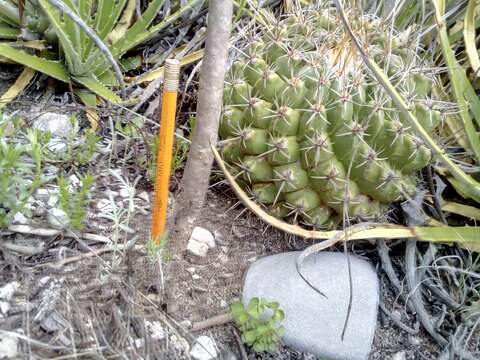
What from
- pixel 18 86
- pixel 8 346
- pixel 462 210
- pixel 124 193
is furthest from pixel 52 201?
pixel 462 210

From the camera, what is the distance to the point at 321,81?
4.33ft

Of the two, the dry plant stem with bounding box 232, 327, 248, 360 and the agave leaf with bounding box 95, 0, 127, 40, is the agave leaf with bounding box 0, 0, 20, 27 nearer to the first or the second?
the agave leaf with bounding box 95, 0, 127, 40

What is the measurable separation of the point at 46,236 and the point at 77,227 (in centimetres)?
8

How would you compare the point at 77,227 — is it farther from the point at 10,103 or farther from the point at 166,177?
the point at 10,103

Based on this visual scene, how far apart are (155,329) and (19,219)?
0.40 m

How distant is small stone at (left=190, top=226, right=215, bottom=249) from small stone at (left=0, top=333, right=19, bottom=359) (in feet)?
1.63

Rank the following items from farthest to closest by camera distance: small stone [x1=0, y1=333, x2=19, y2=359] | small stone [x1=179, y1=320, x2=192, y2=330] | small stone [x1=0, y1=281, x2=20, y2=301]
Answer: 1. small stone [x1=179, y1=320, x2=192, y2=330]
2. small stone [x1=0, y1=281, x2=20, y2=301]
3. small stone [x1=0, y1=333, x2=19, y2=359]

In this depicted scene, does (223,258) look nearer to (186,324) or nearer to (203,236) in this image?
(203,236)

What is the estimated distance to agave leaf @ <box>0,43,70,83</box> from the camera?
1584 mm

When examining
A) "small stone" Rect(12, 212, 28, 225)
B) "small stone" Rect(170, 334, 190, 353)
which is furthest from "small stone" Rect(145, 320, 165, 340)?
"small stone" Rect(12, 212, 28, 225)

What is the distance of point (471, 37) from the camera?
5.53 ft

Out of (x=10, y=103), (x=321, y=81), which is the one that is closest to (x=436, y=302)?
(x=321, y=81)

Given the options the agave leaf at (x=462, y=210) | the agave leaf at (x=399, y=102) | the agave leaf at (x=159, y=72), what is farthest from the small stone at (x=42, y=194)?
the agave leaf at (x=462, y=210)

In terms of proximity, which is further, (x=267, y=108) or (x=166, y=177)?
(x=267, y=108)
